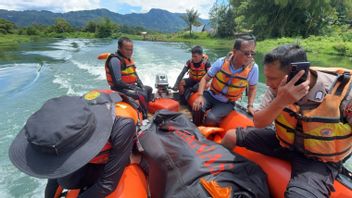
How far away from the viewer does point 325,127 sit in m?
1.37

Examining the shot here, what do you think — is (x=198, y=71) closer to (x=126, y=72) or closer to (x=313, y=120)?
(x=126, y=72)

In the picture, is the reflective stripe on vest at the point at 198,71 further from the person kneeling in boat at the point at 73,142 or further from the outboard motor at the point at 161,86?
the person kneeling in boat at the point at 73,142

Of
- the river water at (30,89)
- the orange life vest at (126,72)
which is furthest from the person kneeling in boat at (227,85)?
the river water at (30,89)

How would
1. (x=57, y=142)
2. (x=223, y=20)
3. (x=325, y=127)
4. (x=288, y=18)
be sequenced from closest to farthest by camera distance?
(x=57, y=142) < (x=325, y=127) < (x=288, y=18) < (x=223, y=20)

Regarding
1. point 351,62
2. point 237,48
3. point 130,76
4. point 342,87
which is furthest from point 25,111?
point 351,62

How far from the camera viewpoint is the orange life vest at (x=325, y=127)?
135cm

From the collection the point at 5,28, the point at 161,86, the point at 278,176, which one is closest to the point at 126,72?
the point at 161,86

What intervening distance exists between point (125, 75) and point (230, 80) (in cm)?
172

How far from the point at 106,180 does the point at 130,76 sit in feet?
8.95

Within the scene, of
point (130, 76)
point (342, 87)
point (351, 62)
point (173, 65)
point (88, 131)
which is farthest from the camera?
point (351, 62)

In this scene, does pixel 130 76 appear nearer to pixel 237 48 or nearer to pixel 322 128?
pixel 237 48

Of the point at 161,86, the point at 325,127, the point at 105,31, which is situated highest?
the point at 325,127

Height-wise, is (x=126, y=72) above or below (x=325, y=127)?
below

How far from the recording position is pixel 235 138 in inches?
72.2
